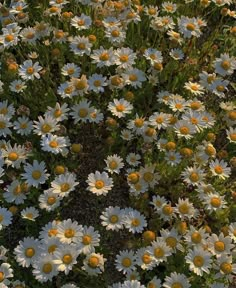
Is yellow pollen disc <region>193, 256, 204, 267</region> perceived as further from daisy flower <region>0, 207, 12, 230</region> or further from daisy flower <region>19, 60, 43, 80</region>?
daisy flower <region>19, 60, 43, 80</region>

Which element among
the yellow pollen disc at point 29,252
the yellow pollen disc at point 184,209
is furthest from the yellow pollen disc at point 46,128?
the yellow pollen disc at point 184,209

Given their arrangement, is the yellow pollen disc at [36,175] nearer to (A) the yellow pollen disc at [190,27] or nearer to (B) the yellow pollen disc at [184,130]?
(B) the yellow pollen disc at [184,130]

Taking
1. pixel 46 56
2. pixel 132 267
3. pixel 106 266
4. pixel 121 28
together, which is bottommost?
pixel 106 266

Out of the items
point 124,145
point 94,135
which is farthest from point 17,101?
point 124,145

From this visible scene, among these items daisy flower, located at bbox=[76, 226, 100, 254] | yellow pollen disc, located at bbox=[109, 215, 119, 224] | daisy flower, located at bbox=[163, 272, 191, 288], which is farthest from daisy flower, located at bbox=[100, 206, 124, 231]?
daisy flower, located at bbox=[163, 272, 191, 288]

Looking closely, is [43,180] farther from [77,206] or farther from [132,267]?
[132,267]
